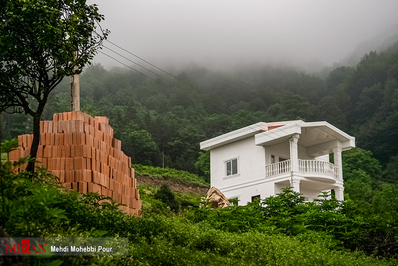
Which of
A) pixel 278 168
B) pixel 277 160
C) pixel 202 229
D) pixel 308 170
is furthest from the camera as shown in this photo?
pixel 277 160

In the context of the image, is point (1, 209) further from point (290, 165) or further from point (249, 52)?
point (249, 52)

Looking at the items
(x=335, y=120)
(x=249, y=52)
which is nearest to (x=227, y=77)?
(x=249, y=52)

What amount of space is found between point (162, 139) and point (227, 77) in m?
37.3

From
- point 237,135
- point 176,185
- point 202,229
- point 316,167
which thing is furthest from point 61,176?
point 176,185

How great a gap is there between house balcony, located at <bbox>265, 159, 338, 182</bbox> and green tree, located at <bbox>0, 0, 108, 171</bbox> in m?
12.3

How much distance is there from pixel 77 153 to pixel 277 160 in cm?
1378

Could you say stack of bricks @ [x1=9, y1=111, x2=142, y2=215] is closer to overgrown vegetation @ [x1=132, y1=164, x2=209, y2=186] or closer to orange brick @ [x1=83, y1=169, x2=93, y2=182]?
orange brick @ [x1=83, y1=169, x2=93, y2=182]

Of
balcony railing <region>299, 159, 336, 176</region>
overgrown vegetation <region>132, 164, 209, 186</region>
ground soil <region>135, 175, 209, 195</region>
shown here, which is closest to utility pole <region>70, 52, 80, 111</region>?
balcony railing <region>299, 159, 336, 176</region>

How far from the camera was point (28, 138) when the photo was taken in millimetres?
9594

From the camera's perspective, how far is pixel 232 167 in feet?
74.1

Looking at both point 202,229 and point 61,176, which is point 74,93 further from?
point 202,229

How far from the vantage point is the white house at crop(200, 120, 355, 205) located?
20.0 m

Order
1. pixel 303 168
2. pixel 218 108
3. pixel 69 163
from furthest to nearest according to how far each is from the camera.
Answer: pixel 218 108
pixel 303 168
pixel 69 163

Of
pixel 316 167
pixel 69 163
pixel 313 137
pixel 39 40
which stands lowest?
pixel 69 163
